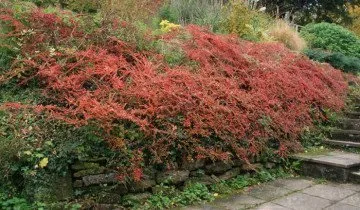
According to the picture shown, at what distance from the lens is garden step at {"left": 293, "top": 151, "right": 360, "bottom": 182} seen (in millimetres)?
4742

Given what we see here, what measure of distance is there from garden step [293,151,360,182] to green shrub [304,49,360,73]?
3.99 meters

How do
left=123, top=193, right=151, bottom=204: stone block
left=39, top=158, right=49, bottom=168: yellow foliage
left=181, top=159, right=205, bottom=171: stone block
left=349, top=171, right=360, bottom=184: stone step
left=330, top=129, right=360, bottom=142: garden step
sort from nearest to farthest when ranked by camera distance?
left=39, top=158, right=49, bottom=168: yellow foliage < left=123, top=193, right=151, bottom=204: stone block < left=181, top=159, right=205, bottom=171: stone block < left=349, top=171, right=360, bottom=184: stone step < left=330, top=129, right=360, bottom=142: garden step

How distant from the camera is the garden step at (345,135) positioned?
589 cm

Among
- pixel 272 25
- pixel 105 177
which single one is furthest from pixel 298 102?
pixel 272 25

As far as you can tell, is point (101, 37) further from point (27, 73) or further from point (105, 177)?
point (105, 177)

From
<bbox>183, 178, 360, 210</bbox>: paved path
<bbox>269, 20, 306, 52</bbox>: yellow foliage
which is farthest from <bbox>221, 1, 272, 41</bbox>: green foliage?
<bbox>183, 178, 360, 210</bbox>: paved path

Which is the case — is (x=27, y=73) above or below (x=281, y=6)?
below

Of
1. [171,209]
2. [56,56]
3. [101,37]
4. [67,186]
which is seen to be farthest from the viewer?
[101,37]

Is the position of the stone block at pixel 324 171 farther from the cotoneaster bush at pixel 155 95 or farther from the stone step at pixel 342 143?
the stone step at pixel 342 143

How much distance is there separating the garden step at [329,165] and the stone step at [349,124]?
104 cm

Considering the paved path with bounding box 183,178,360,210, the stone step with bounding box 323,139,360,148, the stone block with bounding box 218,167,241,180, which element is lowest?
the paved path with bounding box 183,178,360,210

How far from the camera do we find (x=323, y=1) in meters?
19.5

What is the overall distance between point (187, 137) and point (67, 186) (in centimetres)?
129

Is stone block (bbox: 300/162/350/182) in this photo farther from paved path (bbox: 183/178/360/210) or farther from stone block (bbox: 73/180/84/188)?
stone block (bbox: 73/180/84/188)
